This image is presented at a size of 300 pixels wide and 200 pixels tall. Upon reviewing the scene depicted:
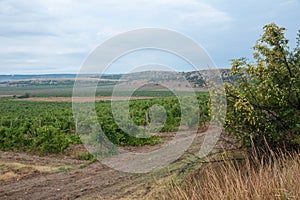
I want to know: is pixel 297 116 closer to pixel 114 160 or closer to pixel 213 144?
pixel 213 144

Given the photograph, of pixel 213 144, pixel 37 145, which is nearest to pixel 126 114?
pixel 37 145

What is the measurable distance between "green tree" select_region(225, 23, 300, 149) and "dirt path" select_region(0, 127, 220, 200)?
4.61 feet

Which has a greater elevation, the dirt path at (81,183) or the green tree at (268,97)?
the green tree at (268,97)

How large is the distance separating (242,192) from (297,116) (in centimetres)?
277

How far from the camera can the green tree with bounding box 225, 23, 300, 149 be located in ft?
19.0

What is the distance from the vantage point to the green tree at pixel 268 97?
19.0ft

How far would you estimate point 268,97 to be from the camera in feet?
18.9

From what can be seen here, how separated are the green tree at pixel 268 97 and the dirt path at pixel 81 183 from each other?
4.61 ft

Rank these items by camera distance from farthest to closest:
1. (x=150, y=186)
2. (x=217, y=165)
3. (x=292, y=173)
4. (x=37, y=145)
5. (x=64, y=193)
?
1. (x=37, y=145)
2. (x=64, y=193)
3. (x=150, y=186)
4. (x=217, y=165)
5. (x=292, y=173)

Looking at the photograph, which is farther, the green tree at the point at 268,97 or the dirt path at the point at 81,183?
the dirt path at the point at 81,183

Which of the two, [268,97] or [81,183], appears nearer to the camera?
[268,97]

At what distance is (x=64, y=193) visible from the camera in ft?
24.5

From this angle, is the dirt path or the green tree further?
the dirt path

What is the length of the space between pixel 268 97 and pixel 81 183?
4804 mm
